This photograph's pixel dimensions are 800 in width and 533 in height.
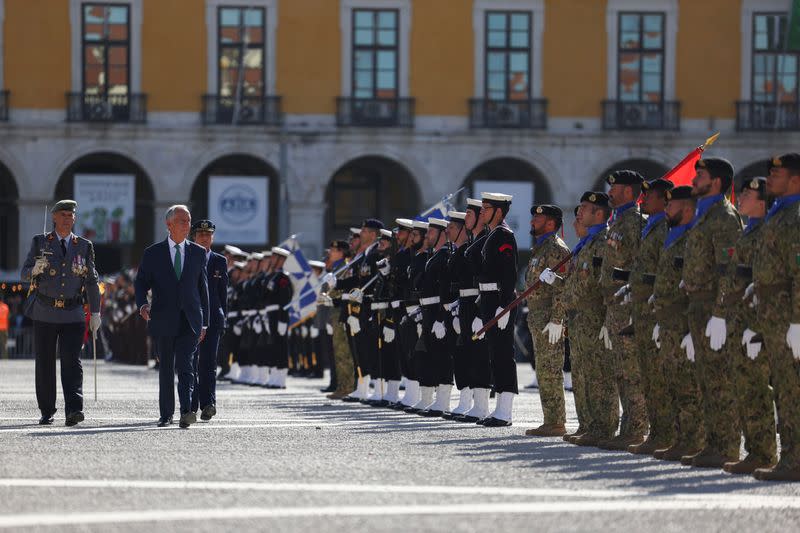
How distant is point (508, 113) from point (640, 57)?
152 inches

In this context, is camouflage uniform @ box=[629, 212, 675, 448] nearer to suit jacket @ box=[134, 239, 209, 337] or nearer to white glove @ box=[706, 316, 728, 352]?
white glove @ box=[706, 316, 728, 352]

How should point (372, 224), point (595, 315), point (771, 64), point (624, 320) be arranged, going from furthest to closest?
point (771, 64) < point (372, 224) < point (595, 315) < point (624, 320)

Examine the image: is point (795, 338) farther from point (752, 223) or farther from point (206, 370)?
point (206, 370)

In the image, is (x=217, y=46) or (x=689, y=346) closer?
(x=689, y=346)

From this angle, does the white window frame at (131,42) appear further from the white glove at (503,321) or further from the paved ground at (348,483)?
the white glove at (503,321)

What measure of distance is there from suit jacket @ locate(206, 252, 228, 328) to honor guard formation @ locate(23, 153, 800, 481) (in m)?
0.02

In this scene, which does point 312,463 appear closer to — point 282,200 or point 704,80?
point 282,200

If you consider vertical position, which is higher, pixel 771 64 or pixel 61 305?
pixel 771 64

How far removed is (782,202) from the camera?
10438 mm

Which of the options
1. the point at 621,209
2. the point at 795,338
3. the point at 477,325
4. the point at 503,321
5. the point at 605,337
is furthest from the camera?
the point at 477,325

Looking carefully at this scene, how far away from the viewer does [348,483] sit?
9797mm

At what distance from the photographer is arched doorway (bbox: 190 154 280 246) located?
44844 mm

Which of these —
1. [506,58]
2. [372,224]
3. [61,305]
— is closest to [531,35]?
[506,58]

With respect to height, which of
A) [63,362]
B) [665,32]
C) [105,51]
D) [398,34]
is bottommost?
[63,362]
